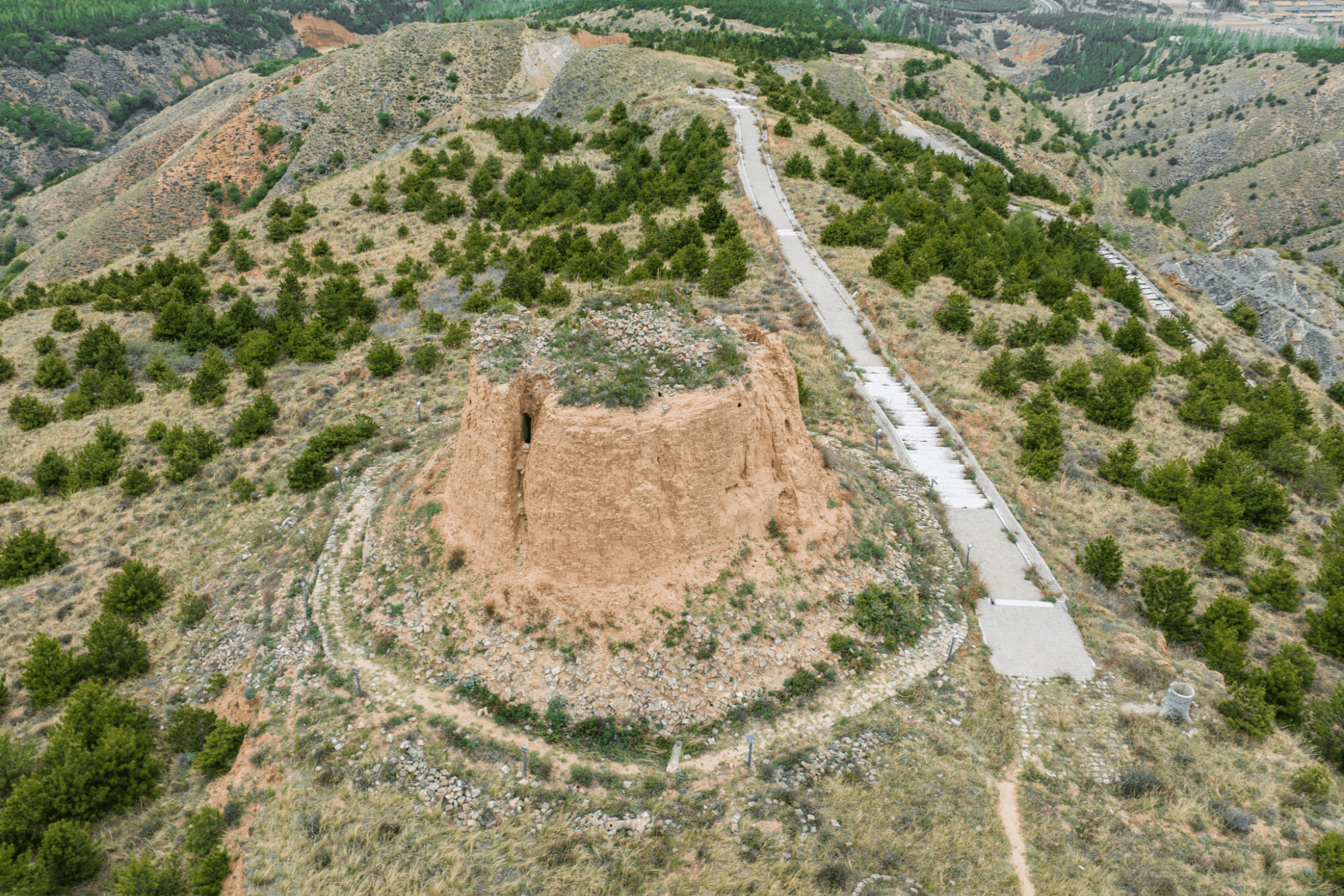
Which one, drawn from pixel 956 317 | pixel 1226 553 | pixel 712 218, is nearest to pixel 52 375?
pixel 712 218

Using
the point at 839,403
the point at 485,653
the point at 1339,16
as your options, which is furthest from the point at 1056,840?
the point at 1339,16

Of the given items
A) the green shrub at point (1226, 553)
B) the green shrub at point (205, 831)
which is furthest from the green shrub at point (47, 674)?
the green shrub at point (1226, 553)

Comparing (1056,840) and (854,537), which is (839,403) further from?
(1056,840)

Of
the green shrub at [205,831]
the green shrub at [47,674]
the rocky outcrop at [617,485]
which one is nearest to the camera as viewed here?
the green shrub at [205,831]

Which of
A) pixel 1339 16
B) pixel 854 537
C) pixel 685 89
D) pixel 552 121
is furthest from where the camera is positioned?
pixel 1339 16

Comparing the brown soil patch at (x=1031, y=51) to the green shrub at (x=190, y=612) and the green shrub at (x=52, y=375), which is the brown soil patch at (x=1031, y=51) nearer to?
the green shrub at (x=52, y=375)
